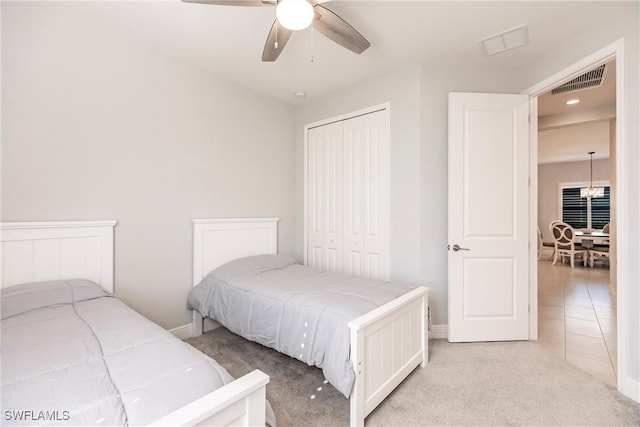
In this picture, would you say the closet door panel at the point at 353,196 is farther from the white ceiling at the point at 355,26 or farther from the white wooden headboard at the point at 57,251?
the white wooden headboard at the point at 57,251

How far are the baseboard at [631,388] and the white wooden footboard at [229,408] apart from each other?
2.33 meters

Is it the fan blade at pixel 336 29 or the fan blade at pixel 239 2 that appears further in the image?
the fan blade at pixel 336 29

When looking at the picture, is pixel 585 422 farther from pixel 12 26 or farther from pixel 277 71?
pixel 12 26

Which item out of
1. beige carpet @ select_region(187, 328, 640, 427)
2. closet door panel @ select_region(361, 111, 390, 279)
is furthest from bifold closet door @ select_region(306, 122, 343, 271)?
beige carpet @ select_region(187, 328, 640, 427)

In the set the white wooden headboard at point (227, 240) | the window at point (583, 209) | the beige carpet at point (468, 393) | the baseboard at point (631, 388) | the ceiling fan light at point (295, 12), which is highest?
the ceiling fan light at point (295, 12)

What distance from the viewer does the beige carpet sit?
67.1 inches

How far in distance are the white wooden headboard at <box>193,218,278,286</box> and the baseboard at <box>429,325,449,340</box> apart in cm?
186

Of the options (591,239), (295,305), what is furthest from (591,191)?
(295,305)

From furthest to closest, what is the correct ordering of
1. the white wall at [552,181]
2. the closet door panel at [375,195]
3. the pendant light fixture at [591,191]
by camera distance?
1. the white wall at [552,181]
2. the pendant light fixture at [591,191]
3. the closet door panel at [375,195]

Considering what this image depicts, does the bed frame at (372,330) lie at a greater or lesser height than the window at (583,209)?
lesser

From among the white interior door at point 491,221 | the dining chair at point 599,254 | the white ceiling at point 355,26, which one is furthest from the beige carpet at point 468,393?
the dining chair at point 599,254

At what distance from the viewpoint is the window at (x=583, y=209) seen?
26.7 ft

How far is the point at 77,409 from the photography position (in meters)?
0.84

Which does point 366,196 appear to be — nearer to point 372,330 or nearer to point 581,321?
point 372,330
